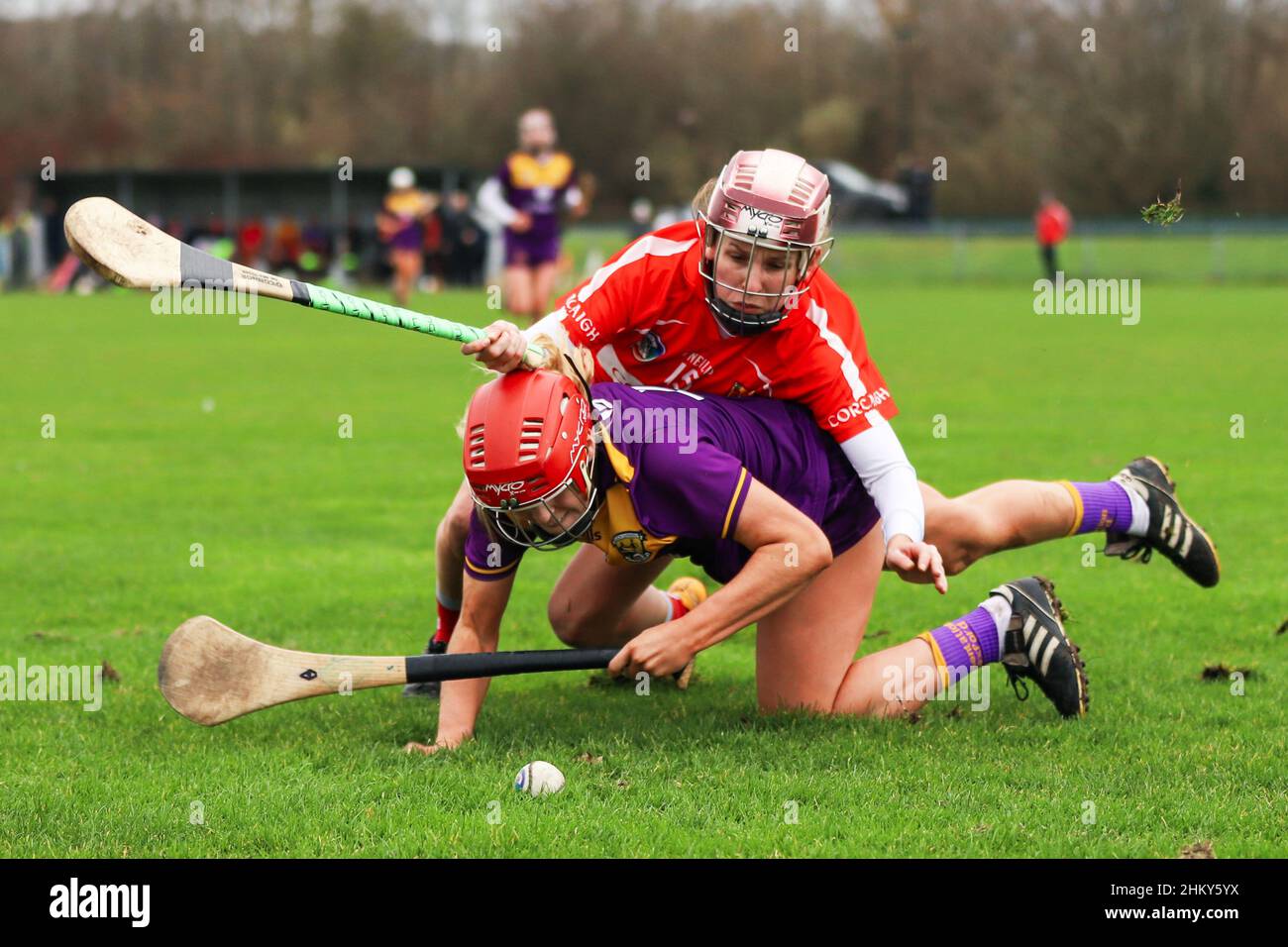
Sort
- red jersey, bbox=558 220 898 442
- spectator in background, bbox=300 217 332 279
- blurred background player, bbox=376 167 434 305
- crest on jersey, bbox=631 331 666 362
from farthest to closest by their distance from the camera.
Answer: spectator in background, bbox=300 217 332 279 < blurred background player, bbox=376 167 434 305 < crest on jersey, bbox=631 331 666 362 < red jersey, bbox=558 220 898 442

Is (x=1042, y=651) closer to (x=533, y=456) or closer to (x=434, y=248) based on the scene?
(x=533, y=456)

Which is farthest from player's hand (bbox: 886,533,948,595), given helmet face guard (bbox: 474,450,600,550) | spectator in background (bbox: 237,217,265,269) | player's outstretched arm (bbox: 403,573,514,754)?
spectator in background (bbox: 237,217,265,269)

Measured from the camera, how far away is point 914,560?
416 cm

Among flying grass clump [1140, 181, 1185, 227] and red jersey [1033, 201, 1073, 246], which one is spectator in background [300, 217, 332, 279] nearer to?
red jersey [1033, 201, 1073, 246]

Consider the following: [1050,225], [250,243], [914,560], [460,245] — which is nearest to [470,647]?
[914,560]

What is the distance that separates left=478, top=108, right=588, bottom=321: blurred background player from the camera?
17.4 metres

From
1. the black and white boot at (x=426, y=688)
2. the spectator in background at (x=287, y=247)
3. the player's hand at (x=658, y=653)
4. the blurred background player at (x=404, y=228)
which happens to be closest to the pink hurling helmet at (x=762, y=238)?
the player's hand at (x=658, y=653)

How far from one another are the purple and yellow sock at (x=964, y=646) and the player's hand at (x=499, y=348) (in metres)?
1.59

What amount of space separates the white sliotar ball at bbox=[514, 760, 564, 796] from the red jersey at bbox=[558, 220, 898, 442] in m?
1.26

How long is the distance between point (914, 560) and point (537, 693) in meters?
1.48
